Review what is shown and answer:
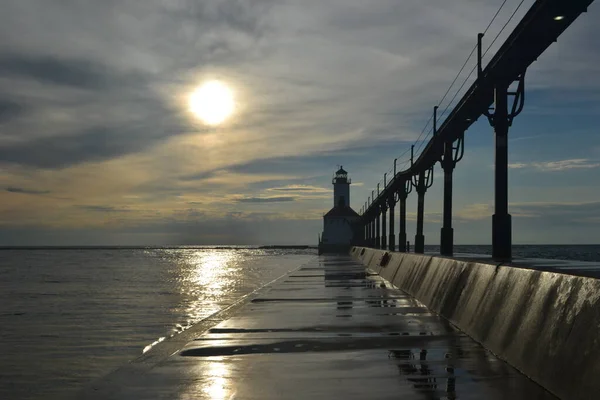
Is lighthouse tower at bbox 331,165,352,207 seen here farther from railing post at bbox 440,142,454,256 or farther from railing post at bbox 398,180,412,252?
railing post at bbox 440,142,454,256

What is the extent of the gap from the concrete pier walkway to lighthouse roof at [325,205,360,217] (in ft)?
381

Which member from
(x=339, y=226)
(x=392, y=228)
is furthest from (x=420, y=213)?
(x=339, y=226)

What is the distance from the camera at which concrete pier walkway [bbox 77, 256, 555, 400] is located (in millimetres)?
7242

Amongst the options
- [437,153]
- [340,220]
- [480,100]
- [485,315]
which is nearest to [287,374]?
[485,315]

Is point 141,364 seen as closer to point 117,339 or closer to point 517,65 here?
point 117,339

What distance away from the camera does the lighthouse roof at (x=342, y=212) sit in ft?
428

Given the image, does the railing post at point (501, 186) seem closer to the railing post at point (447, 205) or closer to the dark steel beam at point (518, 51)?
the dark steel beam at point (518, 51)

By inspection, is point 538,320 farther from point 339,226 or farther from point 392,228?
point 339,226

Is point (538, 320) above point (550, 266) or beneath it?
beneath

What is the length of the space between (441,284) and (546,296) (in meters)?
8.16

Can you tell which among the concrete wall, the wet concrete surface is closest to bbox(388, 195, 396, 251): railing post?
the wet concrete surface

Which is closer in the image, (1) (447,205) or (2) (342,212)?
(1) (447,205)

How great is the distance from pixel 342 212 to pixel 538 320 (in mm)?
123341

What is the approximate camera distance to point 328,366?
345 inches
